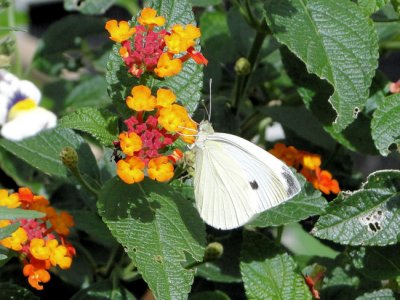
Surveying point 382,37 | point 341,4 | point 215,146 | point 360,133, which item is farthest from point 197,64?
point 382,37

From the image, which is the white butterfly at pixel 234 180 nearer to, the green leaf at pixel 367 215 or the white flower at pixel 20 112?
the green leaf at pixel 367 215

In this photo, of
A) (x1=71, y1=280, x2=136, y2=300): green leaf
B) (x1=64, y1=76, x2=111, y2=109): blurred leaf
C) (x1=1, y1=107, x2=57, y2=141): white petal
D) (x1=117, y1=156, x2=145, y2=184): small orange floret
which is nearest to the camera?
(x1=1, y1=107, x2=57, y2=141): white petal

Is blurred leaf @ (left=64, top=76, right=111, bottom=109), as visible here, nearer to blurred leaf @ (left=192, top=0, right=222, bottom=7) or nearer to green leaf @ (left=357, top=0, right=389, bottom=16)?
blurred leaf @ (left=192, top=0, right=222, bottom=7)

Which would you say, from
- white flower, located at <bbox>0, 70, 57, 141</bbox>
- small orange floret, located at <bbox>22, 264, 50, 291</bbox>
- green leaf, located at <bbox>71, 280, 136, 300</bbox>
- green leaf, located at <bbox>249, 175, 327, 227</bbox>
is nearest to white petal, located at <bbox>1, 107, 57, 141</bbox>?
white flower, located at <bbox>0, 70, 57, 141</bbox>

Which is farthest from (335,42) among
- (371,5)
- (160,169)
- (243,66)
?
(160,169)

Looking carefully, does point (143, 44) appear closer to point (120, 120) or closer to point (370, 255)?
point (120, 120)
